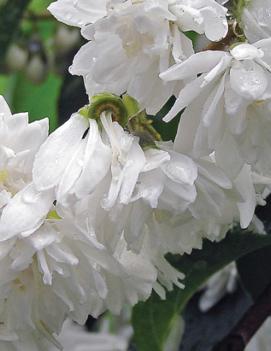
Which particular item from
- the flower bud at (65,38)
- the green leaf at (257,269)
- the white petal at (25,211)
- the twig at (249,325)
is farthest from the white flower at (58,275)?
the flower bud at (65,38)

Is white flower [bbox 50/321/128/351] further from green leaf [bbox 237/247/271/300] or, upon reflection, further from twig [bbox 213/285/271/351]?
twig [bbox 213/285/271/351]

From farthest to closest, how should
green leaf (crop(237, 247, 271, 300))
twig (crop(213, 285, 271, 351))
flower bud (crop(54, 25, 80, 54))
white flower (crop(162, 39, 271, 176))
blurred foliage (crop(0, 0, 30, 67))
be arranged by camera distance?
flower bud (crop(54, 25, 80, 54))
blurred foliage (crop(0, 0, 30, 67))
green leaf (crop(237, 247, 271, 300))
twig (crop(213, 285, 271, 351))
white flower (crop(162, 39, 271, 176))

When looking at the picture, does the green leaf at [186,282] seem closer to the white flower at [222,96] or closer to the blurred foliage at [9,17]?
the white flower at [222,96]

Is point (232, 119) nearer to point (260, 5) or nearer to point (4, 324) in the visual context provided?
point (260, 5)

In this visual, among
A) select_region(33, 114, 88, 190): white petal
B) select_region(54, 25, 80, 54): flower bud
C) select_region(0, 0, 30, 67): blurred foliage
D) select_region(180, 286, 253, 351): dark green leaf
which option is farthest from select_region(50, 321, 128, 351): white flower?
select_region(33, 114, 88, 190): white petal

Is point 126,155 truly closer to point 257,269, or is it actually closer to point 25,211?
point 25,211

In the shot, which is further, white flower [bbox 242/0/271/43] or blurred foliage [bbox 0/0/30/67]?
blurred foliage [bbox 0/0/30/67]

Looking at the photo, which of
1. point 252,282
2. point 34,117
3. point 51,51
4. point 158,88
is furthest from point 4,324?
point 51,51
